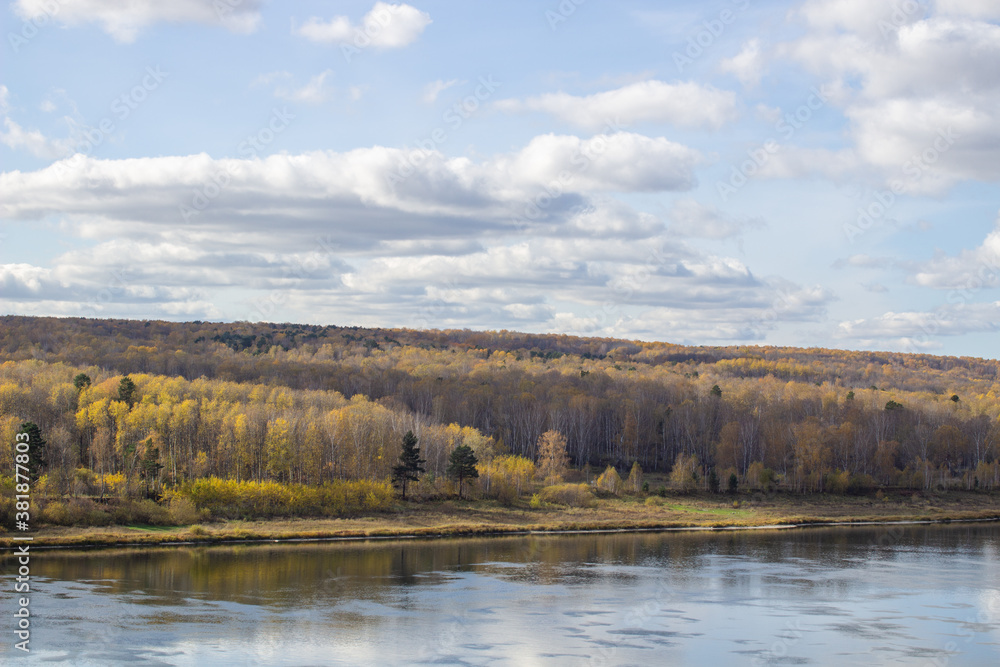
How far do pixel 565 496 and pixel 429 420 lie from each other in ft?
76.1

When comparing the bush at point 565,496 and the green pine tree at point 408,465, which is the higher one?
the green pine tree at point 408,465

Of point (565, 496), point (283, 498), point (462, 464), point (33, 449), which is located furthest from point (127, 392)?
point (565, 496)

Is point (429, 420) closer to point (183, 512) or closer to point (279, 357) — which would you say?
point (183, 512)

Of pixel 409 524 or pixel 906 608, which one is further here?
pixel 409 524

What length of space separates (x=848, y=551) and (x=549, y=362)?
109m

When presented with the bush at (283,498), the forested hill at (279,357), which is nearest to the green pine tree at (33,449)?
the bush at (283,498)

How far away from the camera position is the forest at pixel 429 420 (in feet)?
224

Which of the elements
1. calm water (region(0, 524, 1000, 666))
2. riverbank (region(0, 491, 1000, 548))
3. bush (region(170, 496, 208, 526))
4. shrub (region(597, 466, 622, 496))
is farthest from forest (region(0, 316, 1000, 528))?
calm water (region(0, 524, 1000, 666))

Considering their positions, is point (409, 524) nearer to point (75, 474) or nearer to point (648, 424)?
point (75, 474)

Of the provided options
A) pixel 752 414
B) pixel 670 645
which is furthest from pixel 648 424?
pixel 670 645

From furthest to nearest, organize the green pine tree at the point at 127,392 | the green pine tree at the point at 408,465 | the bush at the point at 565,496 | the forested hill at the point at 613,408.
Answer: the forested hill at the point at 613,408, the bush at the point at 565,496, the green pine tree at the point at 127,392, the green pine tree at the point at 408,465

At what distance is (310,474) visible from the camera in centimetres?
7012

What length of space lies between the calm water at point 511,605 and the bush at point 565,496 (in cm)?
1732

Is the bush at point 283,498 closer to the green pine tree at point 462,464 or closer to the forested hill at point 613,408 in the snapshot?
the forested hill at point 613,408
